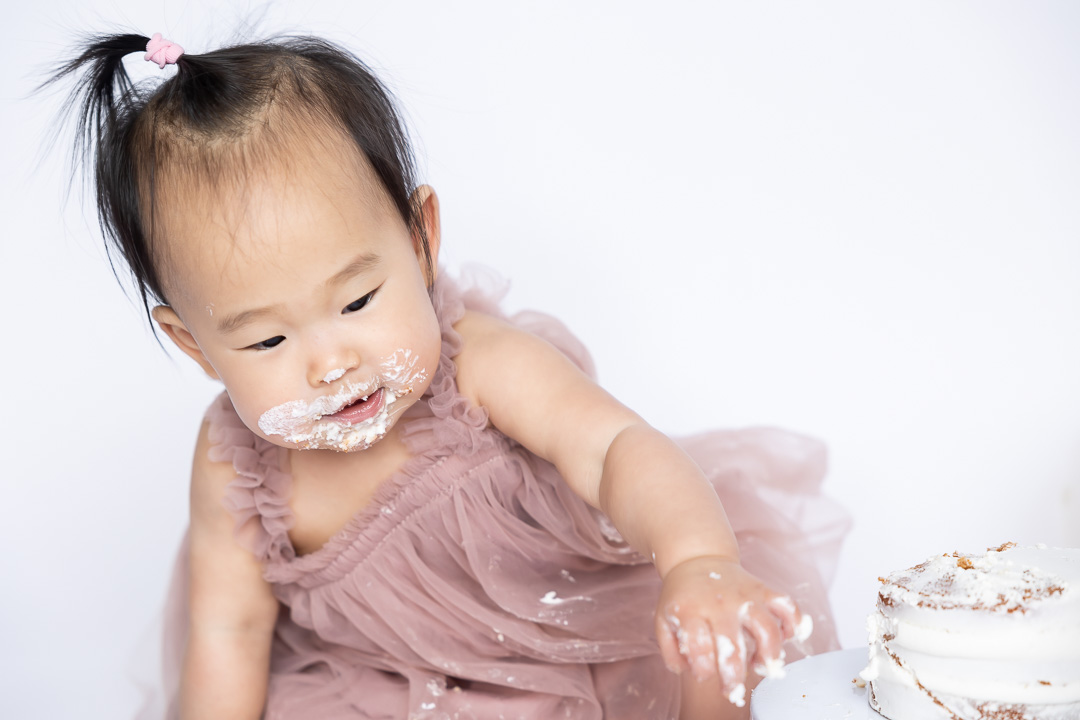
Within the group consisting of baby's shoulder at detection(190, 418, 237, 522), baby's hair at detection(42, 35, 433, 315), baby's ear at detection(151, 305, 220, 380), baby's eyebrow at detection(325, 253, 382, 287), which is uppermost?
baby's hair at detection(42, 35, 433, 315)

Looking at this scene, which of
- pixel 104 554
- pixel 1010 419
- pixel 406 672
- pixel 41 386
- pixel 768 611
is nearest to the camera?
pixel 768 611

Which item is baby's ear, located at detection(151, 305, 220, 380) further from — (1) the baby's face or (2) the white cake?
(2) the white cake

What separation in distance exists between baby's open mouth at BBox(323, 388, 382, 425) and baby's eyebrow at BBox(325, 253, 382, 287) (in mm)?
138

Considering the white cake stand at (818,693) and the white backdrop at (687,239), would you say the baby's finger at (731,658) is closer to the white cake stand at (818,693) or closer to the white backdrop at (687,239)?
the white cake stand at (818,693)

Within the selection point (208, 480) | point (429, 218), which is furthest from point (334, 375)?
point (208, 480)

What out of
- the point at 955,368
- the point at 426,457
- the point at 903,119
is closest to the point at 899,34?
the point at 903,119

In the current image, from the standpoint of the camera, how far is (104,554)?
6.22ft

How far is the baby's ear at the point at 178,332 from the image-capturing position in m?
1.23

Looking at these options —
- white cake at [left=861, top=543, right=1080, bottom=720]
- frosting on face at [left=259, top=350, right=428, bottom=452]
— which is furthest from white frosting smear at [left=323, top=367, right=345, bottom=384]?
white cake at [left=861, top=543, right=1080, bottom=720]

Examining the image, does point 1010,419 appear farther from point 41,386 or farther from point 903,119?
point 41,386

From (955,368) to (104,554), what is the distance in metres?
1.58

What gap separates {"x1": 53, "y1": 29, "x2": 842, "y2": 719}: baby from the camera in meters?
1.08

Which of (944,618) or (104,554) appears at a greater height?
(944,618)

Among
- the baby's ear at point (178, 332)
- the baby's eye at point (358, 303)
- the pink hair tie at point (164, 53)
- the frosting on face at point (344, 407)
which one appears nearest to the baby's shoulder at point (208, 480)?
the baby's ear at point (178, 332)
